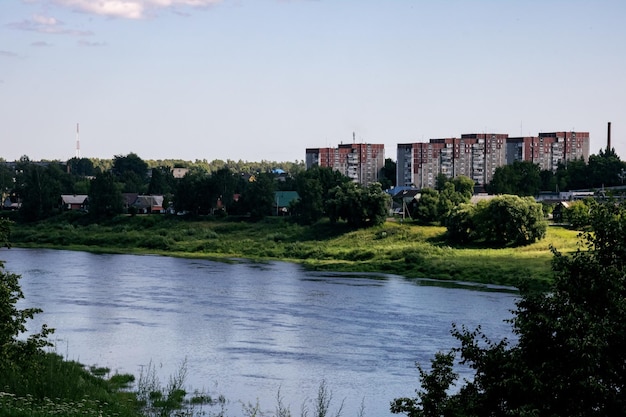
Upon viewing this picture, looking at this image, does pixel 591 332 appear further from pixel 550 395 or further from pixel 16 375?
pixel 16 375

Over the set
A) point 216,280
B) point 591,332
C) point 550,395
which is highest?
point 591,332

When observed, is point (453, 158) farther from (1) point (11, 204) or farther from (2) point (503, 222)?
(2) point (503, 222)

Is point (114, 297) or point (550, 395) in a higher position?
point (550, 395)

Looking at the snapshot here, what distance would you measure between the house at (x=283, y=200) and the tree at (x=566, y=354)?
75628 millimetres

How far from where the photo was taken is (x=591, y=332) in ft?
39.4

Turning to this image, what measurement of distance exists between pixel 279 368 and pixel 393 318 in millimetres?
11281

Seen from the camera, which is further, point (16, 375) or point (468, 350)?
point (16, 375)

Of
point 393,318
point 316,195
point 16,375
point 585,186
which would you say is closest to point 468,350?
point 16,375

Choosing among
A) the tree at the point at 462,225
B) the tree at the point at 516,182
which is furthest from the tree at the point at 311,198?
the tree at the point at 516,182

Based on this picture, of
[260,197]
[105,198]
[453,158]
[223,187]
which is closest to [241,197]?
[223,187]

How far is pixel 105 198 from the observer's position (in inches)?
3720

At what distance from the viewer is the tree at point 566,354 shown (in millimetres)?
12141

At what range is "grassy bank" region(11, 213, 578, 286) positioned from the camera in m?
56.4

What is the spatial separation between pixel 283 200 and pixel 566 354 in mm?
84604
